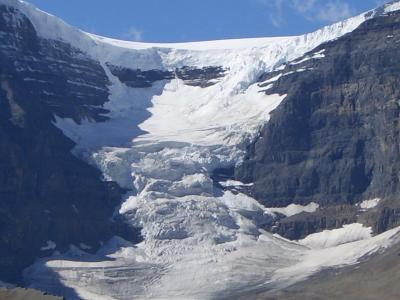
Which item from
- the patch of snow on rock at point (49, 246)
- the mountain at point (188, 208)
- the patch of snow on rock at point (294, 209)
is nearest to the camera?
the mountain at point (188, 208)

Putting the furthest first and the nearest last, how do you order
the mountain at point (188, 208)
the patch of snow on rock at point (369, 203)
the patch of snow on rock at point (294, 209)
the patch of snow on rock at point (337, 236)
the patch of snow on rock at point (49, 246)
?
the patch of snow on rock at point (294, 209) < the patch of snow on rock at point (369, 203) < the patch of snow on rock at point (337, 236) < the patch of snow on rock at point (49, 246) < the mountain at point (188, 208)

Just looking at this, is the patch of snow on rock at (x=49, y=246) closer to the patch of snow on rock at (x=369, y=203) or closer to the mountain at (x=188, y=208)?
the mountain at (x=188, y=208)

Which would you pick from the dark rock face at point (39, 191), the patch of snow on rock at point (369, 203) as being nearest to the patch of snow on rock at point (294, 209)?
the patch of snow on rock at point (369, 203)

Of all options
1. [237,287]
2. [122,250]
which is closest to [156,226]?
[122,250]

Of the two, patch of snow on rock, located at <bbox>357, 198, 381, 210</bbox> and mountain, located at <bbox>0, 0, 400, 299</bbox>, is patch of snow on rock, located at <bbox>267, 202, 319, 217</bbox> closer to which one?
mountain, located at <bbox>0, 0, 400, 299</bbox>

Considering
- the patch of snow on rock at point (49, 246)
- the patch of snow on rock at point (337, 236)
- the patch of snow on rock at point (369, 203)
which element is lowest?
the patch of snow on rock at point (337, 236)

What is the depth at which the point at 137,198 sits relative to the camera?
188m

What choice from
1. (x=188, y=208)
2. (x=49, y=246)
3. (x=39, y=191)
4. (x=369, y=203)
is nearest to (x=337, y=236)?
(x=369, y=203)

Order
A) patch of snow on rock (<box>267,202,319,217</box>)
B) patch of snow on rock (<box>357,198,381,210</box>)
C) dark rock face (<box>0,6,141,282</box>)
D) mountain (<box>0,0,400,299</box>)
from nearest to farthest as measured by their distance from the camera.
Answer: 1. mountain (<box>0,0,400,299</box>)
2. dark rock face (<box>0,6,141,282</box>)
3. patch of snow on rock (<box>357,198,381,210</box>)
4. patch of snow on rock (<box>267,202,319,217</box>)

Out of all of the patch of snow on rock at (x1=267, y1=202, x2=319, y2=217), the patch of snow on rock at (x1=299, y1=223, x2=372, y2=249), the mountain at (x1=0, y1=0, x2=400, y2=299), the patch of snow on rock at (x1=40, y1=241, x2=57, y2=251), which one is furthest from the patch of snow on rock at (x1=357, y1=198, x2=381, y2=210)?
the patch of snow on rock at (x1=40, y1=241, x2=57, y2=251)

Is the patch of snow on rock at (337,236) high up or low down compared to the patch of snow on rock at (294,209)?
down

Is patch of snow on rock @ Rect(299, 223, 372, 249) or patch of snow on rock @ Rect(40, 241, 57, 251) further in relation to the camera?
patch of snow on rock @ Rect(299, 223, 372, 249)

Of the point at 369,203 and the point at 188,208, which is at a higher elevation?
the point at 188,208

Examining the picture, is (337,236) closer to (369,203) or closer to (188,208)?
(369,203)
